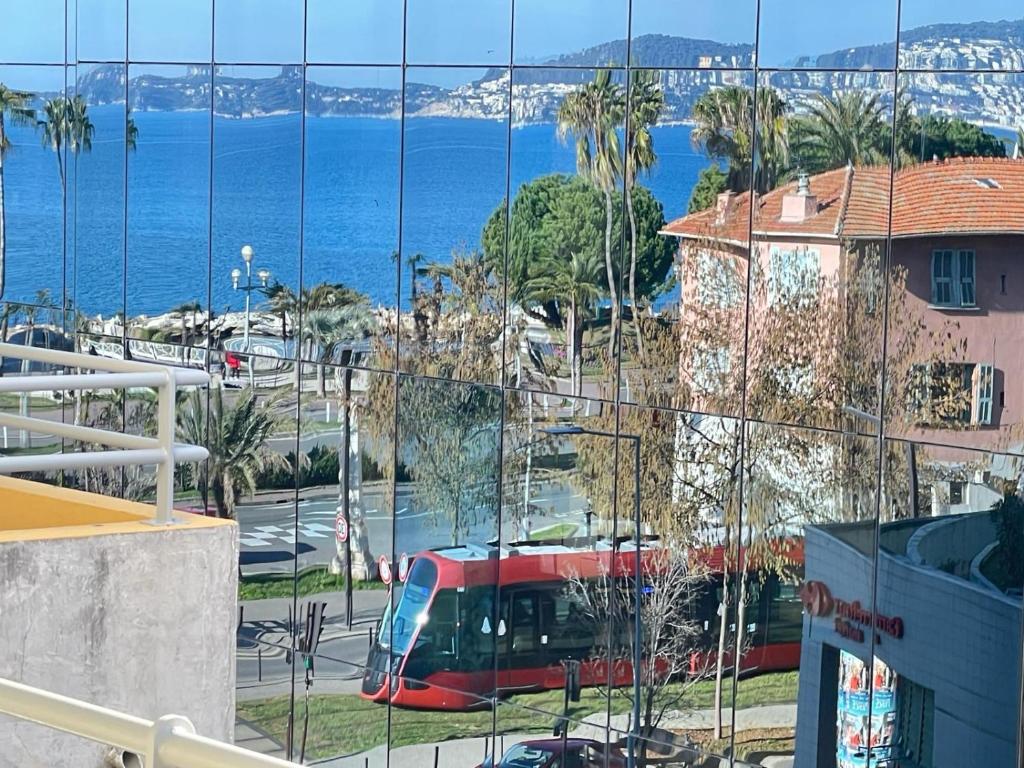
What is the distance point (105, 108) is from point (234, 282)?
8.22 ft

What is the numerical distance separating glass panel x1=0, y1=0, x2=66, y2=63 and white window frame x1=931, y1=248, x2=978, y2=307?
31.9 ft

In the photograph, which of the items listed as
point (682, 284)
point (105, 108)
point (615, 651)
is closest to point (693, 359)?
point (682, 284)

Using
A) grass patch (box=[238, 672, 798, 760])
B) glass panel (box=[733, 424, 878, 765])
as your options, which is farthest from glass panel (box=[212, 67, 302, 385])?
glass panel (box=[733, 424, 878, 765])

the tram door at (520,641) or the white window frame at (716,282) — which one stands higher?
the white window frame at (716,282)

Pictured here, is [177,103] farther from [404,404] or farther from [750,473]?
[750,473]

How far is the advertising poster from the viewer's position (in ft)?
36.7

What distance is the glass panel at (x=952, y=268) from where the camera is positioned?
10.4m

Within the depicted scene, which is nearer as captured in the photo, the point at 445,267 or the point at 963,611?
the point at 963,611

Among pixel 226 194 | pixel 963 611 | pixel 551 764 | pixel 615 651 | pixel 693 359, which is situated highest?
pixel 226 194

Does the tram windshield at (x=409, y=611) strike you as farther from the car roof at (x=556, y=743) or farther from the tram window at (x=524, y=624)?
the car roof at (x=556, y=743)

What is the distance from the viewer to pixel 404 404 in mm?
14617

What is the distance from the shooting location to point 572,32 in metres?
12.6

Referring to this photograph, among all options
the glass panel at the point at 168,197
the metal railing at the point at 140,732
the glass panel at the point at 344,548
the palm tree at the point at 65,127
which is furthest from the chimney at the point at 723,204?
the metal railing at the point at 140,732

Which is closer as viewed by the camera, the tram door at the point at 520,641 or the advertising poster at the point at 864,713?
the advertising poster at the point at 864,713
